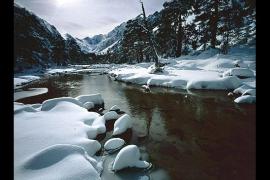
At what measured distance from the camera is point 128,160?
718cm

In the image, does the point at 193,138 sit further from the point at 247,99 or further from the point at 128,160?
the point at 247,99

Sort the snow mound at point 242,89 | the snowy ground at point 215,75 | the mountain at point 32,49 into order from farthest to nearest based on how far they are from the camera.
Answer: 1. the mountain at point 32,49
2. the snowy ground at point 215,75
3. the snow mound at point 242,89

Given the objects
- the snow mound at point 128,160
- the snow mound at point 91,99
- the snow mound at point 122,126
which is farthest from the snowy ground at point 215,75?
the snow mound at point 128,160

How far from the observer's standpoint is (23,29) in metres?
87.2

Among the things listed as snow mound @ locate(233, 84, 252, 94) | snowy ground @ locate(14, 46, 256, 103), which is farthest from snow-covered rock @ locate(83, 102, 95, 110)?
snow mound @ locate(233, 84, 252, 94)

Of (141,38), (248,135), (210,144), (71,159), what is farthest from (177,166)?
(141,38)

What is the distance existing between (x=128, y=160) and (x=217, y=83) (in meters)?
13.7

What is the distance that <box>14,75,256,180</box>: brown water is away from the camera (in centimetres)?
695

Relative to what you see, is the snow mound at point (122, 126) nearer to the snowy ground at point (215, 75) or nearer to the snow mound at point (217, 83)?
the snowy ground at point (215, 75)

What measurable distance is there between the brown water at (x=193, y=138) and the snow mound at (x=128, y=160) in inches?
8.5

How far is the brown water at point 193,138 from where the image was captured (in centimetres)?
695

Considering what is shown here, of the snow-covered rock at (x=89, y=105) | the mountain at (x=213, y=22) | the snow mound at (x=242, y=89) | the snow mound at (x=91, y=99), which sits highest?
the mountain at (x=213, y=22)

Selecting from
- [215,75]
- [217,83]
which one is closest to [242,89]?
[217,83]
